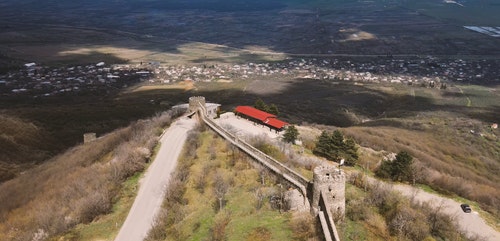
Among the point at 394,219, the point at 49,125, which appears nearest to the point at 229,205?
the point at 394,219

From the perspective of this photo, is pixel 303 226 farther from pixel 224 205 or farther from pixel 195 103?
pixel 195 103

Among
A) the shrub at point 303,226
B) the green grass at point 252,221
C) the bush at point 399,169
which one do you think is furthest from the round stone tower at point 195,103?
the shrub at point 303,226

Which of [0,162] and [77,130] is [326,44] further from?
[0,162]

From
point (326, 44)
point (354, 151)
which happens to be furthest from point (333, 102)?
point (326, 44)

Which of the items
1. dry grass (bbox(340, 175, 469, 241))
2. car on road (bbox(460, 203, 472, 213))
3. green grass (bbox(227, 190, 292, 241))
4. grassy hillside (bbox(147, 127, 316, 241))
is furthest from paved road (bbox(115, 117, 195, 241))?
car on road (bbox(460, 203, 472, 213))

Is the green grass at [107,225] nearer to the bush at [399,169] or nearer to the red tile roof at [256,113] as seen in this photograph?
the bush at [399,169]
